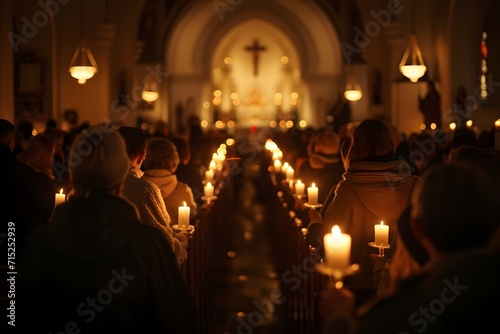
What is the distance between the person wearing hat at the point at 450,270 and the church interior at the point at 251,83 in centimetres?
139

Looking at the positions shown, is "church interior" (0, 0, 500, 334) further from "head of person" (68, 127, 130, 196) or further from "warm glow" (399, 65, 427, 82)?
"head of person" (68, 127, 130, 196)

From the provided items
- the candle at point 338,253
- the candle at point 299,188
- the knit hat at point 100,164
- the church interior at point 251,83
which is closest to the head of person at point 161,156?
the church interior at point 251,83

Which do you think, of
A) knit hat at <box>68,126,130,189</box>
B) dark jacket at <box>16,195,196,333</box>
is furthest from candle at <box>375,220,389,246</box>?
knit hat at <box>68,126,130,189</box>

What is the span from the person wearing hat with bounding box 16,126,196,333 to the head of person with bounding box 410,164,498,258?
1227mm

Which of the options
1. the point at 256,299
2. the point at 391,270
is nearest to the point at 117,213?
the point at 391,270

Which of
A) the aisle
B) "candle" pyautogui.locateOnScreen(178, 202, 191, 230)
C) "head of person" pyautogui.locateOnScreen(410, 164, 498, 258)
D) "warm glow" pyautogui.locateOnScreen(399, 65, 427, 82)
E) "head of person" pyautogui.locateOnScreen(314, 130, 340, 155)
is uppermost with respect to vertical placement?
"warm glow" pyautogui.locateOnScreen(399, 65, 427, 82)

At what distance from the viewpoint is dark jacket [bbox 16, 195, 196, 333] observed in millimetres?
3158

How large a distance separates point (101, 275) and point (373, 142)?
2.42 m

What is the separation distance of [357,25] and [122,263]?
22.4 m

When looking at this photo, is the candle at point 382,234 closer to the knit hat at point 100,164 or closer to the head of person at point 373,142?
the head of person at point 373,142

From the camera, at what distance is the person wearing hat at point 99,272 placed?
316cm

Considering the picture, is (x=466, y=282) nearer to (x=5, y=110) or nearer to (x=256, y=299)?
(x=256, y=299)

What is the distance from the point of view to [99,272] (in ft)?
10.4

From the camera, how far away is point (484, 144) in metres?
9.13
